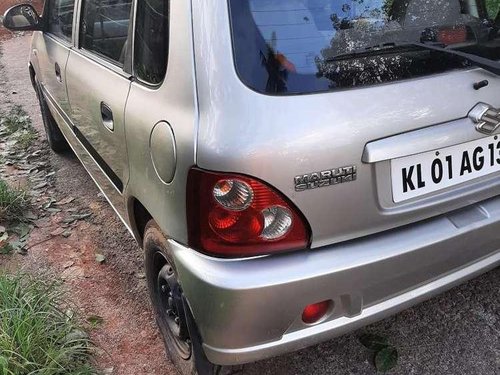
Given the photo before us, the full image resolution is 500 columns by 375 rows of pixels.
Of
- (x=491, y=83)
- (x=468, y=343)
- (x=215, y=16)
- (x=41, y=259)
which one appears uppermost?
(x=215, y=16)

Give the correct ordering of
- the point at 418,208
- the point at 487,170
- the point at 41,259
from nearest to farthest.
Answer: the point at 418,208 < the point at 487,170 < the point at 41,259

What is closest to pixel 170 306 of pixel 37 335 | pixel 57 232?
pixel 37 335

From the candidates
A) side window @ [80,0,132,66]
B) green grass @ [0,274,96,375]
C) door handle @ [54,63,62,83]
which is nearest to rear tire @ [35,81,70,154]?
door handle @ [54,63,62,83]

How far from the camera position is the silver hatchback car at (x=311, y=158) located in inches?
61.7

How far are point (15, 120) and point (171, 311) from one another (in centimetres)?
451

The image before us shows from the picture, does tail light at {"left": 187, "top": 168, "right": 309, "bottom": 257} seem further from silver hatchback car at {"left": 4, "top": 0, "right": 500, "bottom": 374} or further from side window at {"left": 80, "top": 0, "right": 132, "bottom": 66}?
side window at {"left": 80, "top": 0, "right": 132, "bottom": 66}

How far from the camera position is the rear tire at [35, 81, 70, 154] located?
15.1ft

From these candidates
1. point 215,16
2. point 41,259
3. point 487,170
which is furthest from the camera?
point 41,259

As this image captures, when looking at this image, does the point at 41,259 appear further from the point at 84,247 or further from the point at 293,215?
the point at 293,215

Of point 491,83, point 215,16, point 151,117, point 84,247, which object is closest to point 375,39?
point 491,83

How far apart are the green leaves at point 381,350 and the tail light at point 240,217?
0.89 meters

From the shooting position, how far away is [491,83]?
1.79 m

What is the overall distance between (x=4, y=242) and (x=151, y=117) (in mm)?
2095

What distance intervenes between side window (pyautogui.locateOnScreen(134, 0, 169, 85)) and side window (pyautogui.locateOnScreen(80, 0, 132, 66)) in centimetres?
→ 18
